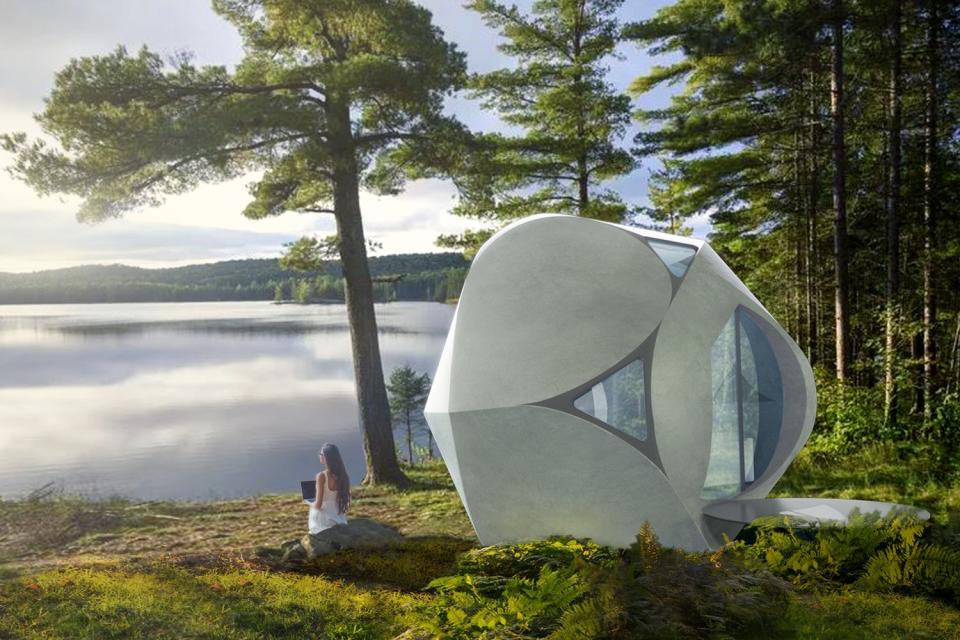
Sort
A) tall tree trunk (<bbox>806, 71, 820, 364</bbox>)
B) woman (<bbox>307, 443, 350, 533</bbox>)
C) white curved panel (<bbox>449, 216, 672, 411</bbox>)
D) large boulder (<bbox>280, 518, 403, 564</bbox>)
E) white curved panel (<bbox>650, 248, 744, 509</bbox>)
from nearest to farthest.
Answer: white curved panel (<bbox>449, 216, 672, 411</bbox>), white curved panel (<bbox>650, 248, 744, 509</bbox>), large boulder (<bbox>280, 518, 403, 564</bbox>), woman (<bbox>307, 443, 350, 533</bbox>), tall tree trunk (<bbox>806, 71, 820, 364</bbox>)

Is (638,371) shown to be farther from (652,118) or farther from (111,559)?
(652,118)

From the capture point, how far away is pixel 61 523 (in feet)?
36.8

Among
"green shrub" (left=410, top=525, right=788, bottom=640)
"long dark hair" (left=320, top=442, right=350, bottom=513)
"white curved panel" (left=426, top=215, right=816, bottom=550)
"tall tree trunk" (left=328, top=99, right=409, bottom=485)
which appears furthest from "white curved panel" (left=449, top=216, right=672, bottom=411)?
"tall tree trunk" (left=328, top=99, right=409, bottom=485)

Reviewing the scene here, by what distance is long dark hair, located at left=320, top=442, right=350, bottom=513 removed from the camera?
9.51m

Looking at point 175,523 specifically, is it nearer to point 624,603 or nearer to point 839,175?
point 624,603

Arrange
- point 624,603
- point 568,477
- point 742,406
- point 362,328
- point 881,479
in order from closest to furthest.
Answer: point 624,603
point 568,477
point 742,406
point 881,479
point 362,328

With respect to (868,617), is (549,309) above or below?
above

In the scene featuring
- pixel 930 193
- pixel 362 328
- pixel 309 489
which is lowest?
pixel 309 489

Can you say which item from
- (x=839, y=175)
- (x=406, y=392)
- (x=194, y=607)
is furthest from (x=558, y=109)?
(x=406, y=392)

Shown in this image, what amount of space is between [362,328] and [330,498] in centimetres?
531

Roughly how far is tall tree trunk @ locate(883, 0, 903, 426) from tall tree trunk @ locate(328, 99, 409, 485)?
9.33m

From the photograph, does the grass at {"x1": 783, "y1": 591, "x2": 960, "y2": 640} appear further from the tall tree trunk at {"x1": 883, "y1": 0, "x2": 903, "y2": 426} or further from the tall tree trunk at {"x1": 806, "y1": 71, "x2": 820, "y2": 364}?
the tall tree trunk at {"x1": 806, "y1": 71, "x2": 820, "y2": 364}

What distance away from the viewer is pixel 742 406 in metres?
8.95

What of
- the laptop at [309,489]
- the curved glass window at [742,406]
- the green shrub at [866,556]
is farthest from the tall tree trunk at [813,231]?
the laptop at [309,489]
